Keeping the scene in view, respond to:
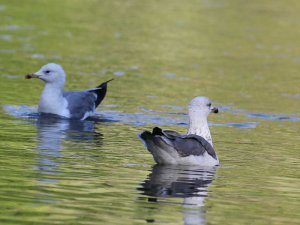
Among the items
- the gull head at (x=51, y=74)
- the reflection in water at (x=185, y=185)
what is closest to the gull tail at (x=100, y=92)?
the gull head at (x=51, y=74)

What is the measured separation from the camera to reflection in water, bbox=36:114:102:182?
13.1m

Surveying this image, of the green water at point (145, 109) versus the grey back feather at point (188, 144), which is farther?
the grey back feather at point (188, 144)

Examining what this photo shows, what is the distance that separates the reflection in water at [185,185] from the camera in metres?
10.7

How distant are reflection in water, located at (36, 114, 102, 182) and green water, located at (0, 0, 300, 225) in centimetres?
3

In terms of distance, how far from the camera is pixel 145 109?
63.0 ft

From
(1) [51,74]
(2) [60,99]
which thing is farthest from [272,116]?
(1) [51,74]

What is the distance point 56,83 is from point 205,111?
473cm

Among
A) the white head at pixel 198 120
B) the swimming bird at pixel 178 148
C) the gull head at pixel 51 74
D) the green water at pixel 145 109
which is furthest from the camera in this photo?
the gull head at pixel 51 74

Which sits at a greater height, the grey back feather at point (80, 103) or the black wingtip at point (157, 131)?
the grey back feather at point (80, 103)

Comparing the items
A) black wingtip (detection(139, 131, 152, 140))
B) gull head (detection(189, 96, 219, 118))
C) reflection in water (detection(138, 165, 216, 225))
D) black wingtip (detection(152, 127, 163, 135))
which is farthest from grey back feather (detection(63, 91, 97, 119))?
black wingtip (detection(152, 127, 163, 135))

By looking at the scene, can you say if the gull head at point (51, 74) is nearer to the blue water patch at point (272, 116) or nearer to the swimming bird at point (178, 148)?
the blue water patch at point (272, 116)

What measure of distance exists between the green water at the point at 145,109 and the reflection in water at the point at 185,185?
0.03m

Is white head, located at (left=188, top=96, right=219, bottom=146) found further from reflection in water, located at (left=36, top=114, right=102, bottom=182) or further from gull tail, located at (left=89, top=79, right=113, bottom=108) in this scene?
gull tail, located at (left=89, top=79, right=113, bottom=108)

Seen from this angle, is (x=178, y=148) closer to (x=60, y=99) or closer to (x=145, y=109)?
(x=60, y=99)
